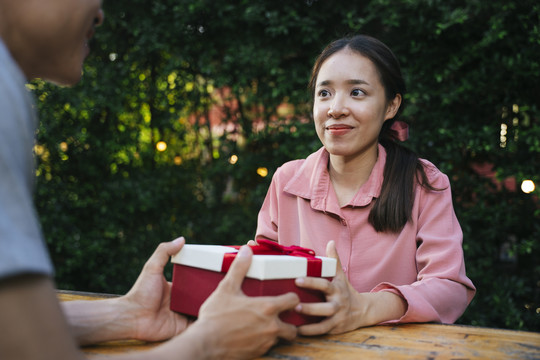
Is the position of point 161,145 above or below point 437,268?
above

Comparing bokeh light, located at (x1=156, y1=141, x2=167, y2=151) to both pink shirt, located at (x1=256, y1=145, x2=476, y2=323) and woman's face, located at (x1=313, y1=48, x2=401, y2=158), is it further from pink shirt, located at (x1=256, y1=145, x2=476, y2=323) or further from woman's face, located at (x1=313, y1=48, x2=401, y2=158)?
woman's face, located at (x1=313, y1=48, x2=401, y2=158)

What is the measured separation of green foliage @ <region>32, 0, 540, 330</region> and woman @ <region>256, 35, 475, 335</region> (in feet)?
3.68

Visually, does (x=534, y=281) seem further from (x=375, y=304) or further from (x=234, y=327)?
(x=234, y=327)

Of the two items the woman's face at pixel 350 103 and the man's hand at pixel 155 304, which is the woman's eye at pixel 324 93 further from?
the man's hand at pixel 155 304

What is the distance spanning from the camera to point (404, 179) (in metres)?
2.04

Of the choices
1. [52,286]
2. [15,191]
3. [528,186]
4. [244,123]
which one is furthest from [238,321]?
[244,123]

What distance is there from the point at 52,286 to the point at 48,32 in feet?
1.51

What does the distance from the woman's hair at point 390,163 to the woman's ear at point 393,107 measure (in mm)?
24

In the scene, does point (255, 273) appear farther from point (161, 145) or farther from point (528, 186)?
point (161, 145)

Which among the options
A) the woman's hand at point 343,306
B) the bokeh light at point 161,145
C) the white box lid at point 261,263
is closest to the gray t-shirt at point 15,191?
the white box lid at point 261,263

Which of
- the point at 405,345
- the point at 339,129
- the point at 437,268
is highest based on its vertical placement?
the point at 339,129

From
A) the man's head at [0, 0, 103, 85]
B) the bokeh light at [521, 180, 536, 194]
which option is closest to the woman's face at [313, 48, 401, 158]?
the man's head at [0, 0, 103, 85]

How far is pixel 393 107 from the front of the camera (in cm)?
226

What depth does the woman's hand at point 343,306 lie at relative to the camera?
1281 mm
